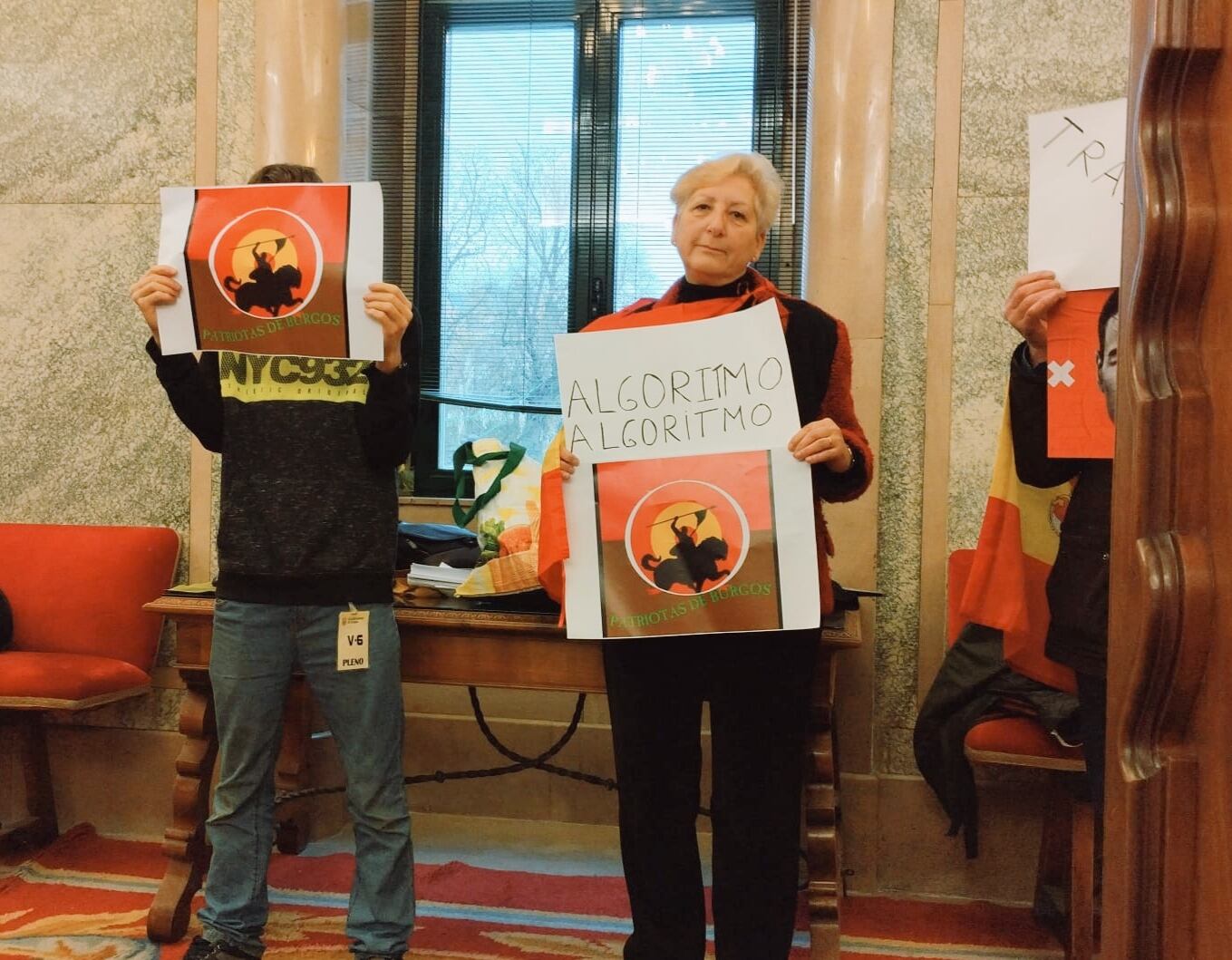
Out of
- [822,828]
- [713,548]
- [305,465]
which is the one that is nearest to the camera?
[713,548]

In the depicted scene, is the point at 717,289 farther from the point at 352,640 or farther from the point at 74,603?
the point at 74,603

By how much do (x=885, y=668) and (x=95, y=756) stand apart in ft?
7.29

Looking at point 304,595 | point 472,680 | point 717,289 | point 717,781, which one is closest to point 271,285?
point 304,595

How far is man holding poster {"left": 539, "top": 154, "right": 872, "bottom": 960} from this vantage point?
1.68 m

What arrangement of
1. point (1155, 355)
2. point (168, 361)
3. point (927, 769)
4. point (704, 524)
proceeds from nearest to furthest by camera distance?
point (1155, 355)
point (704, 524)
point (168, 361)
point (927, 769)

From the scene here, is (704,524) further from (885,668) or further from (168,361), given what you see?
(885,668)

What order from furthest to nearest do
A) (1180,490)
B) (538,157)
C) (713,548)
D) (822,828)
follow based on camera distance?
(538,157)
(822,828)
(713,548)
(1180,490)

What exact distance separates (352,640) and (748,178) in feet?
3.53

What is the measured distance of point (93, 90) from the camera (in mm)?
3033

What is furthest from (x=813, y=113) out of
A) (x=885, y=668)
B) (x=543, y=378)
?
(x=885, y=668)

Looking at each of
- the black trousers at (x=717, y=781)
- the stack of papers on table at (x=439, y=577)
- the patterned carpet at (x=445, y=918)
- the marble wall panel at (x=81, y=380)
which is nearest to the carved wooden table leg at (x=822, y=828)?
the patterned carpet at (x=445, y=918)

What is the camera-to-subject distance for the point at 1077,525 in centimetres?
149

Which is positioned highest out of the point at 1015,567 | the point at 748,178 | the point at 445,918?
the point at 748,178

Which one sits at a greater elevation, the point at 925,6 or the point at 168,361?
the point at 925,6
